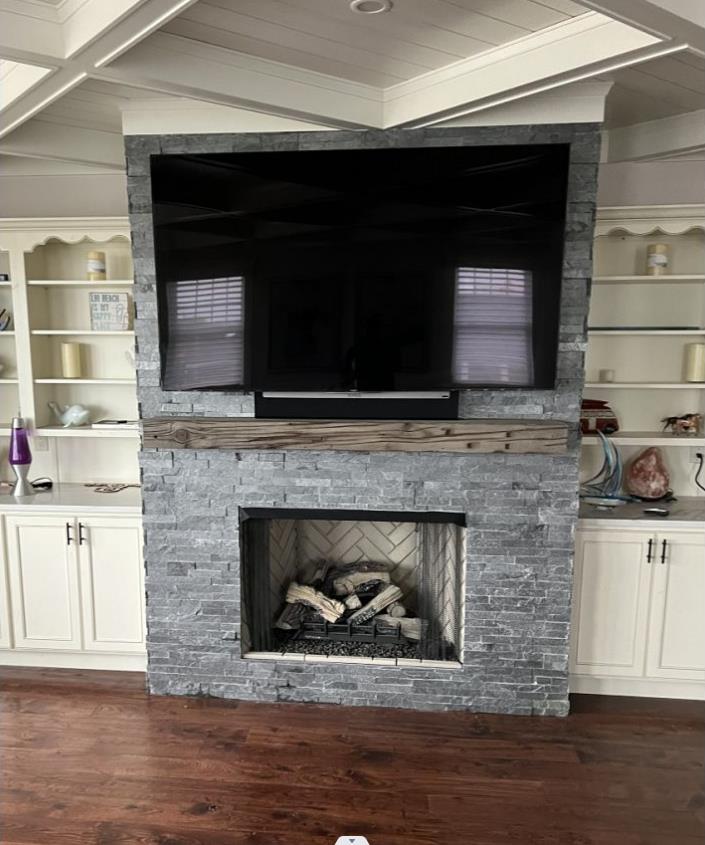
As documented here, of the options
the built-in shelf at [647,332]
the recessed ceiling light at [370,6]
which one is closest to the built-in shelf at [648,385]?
the built-in shelf at [647,332]

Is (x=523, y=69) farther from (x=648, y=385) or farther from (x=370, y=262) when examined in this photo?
(x=648, y=385)

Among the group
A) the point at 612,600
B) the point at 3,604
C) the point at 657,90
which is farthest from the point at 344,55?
the point at 3,604

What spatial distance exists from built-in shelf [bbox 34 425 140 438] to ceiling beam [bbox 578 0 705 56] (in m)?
2.54

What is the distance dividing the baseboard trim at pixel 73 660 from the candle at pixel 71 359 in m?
1.38

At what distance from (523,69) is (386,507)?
1.66m

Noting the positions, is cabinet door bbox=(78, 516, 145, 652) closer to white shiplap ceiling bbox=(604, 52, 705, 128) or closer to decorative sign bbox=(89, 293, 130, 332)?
decorative sign bbox=(89, 293, 130, 332)

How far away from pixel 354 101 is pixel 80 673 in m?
2.83

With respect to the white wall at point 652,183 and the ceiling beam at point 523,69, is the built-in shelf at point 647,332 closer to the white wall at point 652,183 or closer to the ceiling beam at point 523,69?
the white wall at point 652,183

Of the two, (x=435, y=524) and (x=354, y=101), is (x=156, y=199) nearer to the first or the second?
(x=354, y=101)

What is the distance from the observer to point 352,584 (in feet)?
10.0

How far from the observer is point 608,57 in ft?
6.12

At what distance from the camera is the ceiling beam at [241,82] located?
2.00 meters

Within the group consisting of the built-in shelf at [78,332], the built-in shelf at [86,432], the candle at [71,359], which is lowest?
the built-in shelf at [86,432]

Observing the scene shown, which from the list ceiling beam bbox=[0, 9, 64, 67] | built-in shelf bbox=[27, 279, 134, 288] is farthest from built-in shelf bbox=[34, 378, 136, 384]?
ceiling beam bbox=[0, 9, 64, 67]
